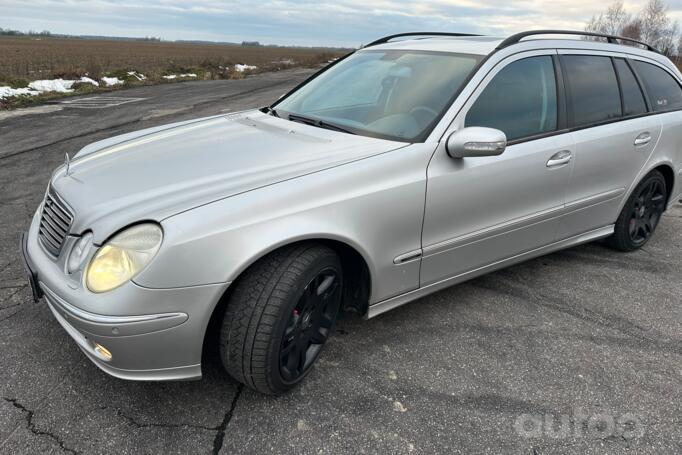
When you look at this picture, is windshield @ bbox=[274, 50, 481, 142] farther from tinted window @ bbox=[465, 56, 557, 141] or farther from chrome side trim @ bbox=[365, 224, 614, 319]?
chrome side trim @ bbox=[365, 224, 614, 319]

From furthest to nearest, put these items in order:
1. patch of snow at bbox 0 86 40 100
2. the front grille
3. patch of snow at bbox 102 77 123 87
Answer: patch of snow at bbox 102 77 123 87 < patch of snow at bbox 0 86 40 100 < the front grille

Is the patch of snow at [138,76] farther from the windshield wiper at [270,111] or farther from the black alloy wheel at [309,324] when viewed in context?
the black alloy wheel at [309,324]

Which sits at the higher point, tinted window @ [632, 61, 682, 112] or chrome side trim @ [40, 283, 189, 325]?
tinted window @ [632, 61, 682, 112]

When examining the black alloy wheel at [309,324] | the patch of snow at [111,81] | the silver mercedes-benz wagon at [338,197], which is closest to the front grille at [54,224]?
the silver mercedes-benz wagon at [338,197]

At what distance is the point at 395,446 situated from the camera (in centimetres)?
208

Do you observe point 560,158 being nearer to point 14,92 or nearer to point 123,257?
point 123,257

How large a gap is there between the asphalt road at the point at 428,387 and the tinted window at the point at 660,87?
140cm

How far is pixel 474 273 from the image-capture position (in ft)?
9.84

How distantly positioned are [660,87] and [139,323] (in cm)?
411

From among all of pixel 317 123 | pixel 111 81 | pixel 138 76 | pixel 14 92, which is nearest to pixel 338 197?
pixel 317 123

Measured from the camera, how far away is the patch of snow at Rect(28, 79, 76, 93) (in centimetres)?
1405

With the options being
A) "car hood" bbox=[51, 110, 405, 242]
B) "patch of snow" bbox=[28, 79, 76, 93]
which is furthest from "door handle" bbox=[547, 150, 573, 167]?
"patch of snow" bbox=[28, 79, 76, 93]

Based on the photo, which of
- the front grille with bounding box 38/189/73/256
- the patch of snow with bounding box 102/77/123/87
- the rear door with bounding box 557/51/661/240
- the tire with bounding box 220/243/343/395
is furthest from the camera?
the patch of snow with bounding box 102/77/123/87

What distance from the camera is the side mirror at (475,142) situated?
8.11 feet
